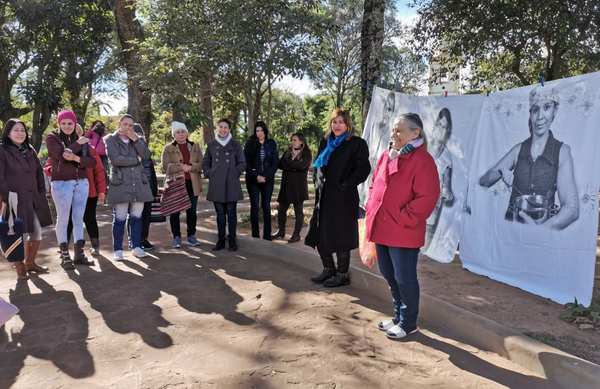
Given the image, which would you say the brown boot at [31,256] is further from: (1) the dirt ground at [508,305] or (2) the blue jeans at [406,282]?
(2) the blue jeans at [406,282]

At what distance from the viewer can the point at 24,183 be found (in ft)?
17.5

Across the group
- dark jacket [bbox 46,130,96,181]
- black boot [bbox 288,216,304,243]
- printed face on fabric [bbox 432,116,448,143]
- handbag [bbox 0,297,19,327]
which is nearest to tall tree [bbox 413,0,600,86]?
printed face on fabric [bbox 432,116,448,143]

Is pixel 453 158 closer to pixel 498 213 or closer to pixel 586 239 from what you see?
pixel 498 213

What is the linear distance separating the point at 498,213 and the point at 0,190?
5605 mm

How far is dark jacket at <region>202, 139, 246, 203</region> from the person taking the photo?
6758mm

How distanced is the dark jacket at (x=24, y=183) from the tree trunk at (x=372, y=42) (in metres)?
5.33

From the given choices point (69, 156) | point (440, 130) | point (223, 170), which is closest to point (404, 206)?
point (440, 130)

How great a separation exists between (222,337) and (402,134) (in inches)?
85.4

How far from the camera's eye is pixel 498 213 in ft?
17.4

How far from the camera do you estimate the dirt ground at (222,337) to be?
3047 millimetres

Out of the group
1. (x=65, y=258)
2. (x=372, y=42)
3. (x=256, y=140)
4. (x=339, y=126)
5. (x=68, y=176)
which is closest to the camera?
(x=339, y=126)

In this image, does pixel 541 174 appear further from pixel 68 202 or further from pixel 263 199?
pixel 68 202

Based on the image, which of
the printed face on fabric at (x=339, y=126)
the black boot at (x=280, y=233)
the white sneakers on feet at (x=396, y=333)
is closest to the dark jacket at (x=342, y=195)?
the printed face on fabric at (x=339, y=126)

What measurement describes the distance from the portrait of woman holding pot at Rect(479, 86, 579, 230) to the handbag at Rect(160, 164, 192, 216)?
4408mm
